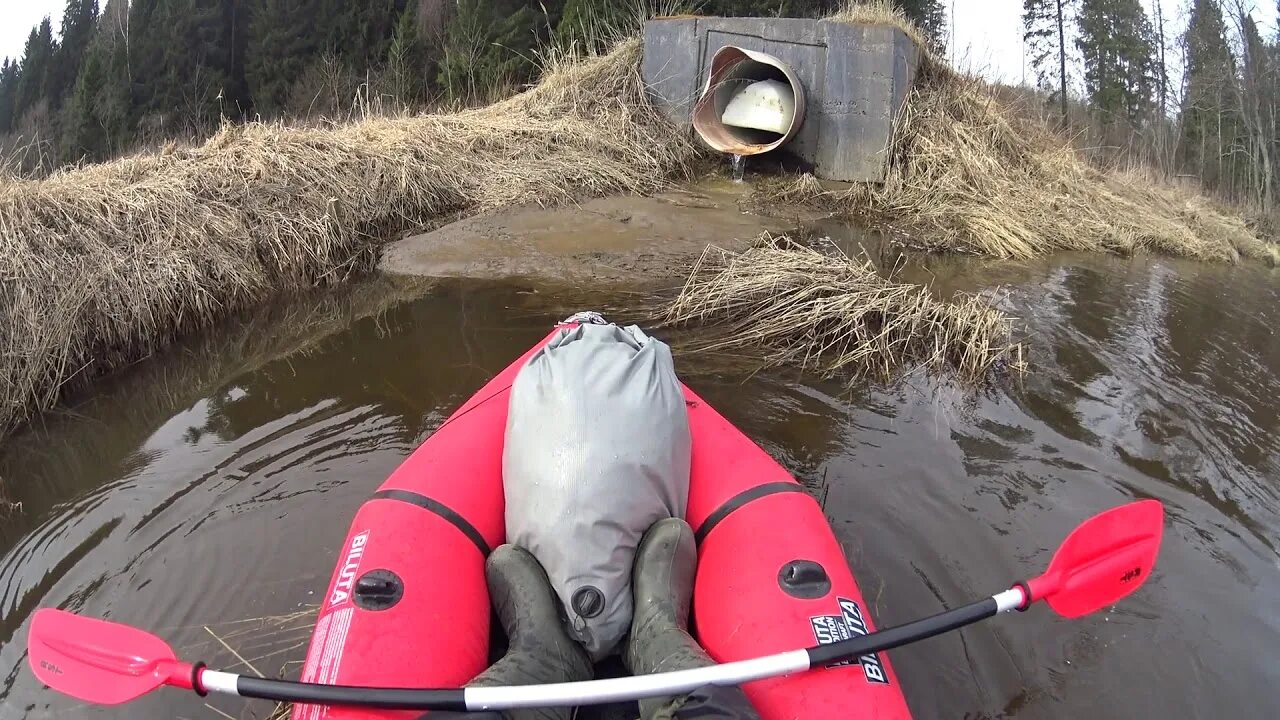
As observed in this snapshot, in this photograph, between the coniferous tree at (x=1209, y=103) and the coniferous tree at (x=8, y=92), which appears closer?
the coniferous tree at (x=1209, y=103)

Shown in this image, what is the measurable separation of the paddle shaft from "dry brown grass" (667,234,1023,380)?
2.80 m

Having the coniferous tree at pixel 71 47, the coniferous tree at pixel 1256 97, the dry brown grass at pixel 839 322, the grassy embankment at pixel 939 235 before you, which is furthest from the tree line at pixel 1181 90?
the coniferous tree at pixel 71 47

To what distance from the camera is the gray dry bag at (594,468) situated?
1904mm

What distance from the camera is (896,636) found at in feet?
5.48

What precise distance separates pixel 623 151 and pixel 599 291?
303 cm

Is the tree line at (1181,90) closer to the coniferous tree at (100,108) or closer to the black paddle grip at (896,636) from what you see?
the black paddle grip at (896,636)

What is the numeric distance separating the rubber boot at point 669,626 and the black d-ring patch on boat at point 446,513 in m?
0.47

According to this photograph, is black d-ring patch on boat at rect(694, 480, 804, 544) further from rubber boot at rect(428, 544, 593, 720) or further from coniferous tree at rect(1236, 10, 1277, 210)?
coniferous tree at rect(1236, 10, 1277, 210)


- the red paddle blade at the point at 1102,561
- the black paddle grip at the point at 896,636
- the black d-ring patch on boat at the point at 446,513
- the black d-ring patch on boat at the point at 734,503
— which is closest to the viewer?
the black paddle grip at the point at 896,636

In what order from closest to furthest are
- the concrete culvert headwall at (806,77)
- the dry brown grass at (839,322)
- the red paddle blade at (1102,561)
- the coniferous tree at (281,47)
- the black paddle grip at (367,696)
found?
the black paddle grip at (367,696) → the red paddle blade at (1102,561) → the dry brown grass at (839,322) → the concrete culvert headwall at (806,77) → the coniferous tree at (281,47)

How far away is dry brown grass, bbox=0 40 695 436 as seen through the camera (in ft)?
13.5

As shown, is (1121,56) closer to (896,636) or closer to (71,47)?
(896,636)

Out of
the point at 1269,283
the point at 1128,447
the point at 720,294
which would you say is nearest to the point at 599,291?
the point at 720,294

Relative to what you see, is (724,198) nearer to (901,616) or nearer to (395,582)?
(901,616)
